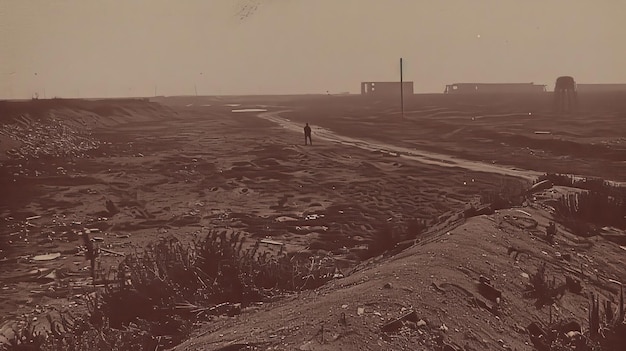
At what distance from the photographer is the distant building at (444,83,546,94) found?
116875 mm

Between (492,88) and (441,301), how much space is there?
126m

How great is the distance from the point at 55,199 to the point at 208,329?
10077 millimetres

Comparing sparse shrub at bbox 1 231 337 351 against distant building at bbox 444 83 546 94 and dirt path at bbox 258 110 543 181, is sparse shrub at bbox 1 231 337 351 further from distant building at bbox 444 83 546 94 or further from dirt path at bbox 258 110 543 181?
distant building at bbox 444 83 546 94

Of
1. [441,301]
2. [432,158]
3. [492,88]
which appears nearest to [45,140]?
[432,158]

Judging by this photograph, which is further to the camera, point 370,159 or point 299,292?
point 370,159

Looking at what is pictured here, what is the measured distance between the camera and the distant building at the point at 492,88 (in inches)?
4601

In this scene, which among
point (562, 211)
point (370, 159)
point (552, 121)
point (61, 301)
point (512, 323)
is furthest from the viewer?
point (552, 121)

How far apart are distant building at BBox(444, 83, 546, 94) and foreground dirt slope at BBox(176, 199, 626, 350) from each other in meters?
114

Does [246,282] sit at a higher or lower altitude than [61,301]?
higher

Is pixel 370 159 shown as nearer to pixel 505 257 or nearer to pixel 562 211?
pixel 562 211

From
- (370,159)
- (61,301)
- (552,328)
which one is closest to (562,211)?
(552,328)

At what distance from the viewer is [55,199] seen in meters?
13.4

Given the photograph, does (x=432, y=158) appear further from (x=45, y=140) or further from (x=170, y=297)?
(x=170, y=297)

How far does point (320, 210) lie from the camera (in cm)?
1281
